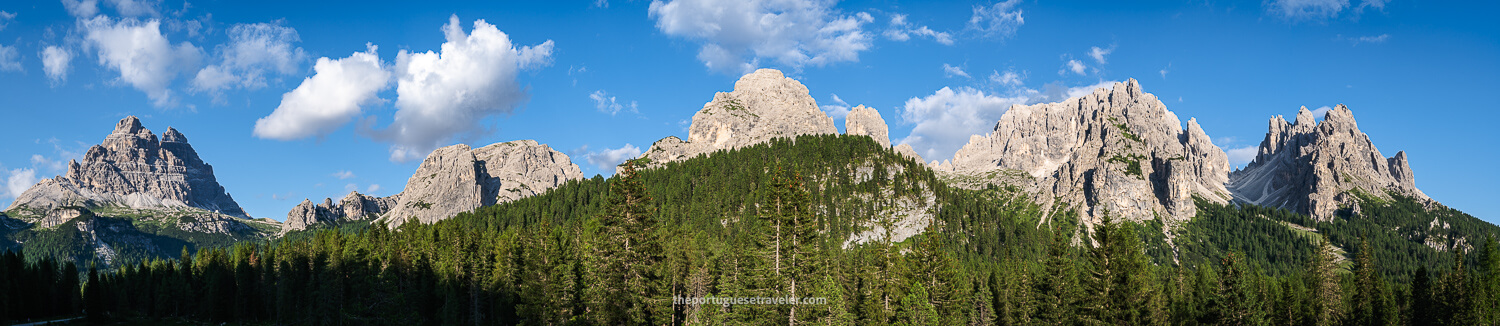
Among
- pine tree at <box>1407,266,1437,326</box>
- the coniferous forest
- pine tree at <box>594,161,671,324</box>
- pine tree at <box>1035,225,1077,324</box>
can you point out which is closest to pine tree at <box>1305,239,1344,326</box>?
the coniferous forest

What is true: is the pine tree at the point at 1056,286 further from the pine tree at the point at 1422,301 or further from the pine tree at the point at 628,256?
the pine tree at the point at 1422,301

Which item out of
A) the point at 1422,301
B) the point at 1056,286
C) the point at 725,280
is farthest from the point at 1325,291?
the point at 725,280

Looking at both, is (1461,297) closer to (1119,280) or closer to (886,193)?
(1119,280)

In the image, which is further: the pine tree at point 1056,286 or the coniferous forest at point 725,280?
the pine tree at point 1056,286

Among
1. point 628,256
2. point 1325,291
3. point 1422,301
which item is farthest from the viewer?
point 1325,291

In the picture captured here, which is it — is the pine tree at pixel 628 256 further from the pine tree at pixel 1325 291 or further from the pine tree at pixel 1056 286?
the pine tree at pixel 1325 291

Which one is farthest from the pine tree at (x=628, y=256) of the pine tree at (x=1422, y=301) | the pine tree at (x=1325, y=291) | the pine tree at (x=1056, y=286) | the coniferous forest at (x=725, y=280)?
the pine tree at (x=1422, y=301)

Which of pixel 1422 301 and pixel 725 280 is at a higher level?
pixel 725 280

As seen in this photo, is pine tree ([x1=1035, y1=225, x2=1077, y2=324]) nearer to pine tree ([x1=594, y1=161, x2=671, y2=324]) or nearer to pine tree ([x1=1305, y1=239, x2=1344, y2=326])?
pine tree ([x1=1305, y1=239, x2=1344, y2=326])

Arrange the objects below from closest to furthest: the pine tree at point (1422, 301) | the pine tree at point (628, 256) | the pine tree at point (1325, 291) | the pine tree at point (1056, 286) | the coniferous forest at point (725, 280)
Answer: the pine tree at point (628, 256) < the coniferous forest at point (725, 280) < the pine tree at point (1056, 286) < the pine tree at point (1422, 301) < the pine tree at point (1325, 291)

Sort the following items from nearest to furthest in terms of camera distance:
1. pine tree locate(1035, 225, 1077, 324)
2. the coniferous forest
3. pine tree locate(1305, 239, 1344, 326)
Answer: the coniferous forest < pine tree locate(1035, 225, 1077, 324) < pine tree locate(1305, 239, 1344, 326)

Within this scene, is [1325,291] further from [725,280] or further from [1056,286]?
[725,280]

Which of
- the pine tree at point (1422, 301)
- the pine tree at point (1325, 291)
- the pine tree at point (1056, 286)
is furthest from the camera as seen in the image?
the pine tree at point (1325, 291)

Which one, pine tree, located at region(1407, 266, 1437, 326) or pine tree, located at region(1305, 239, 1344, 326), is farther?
pine tree, located at region(1305, 239, 1344, 326)
